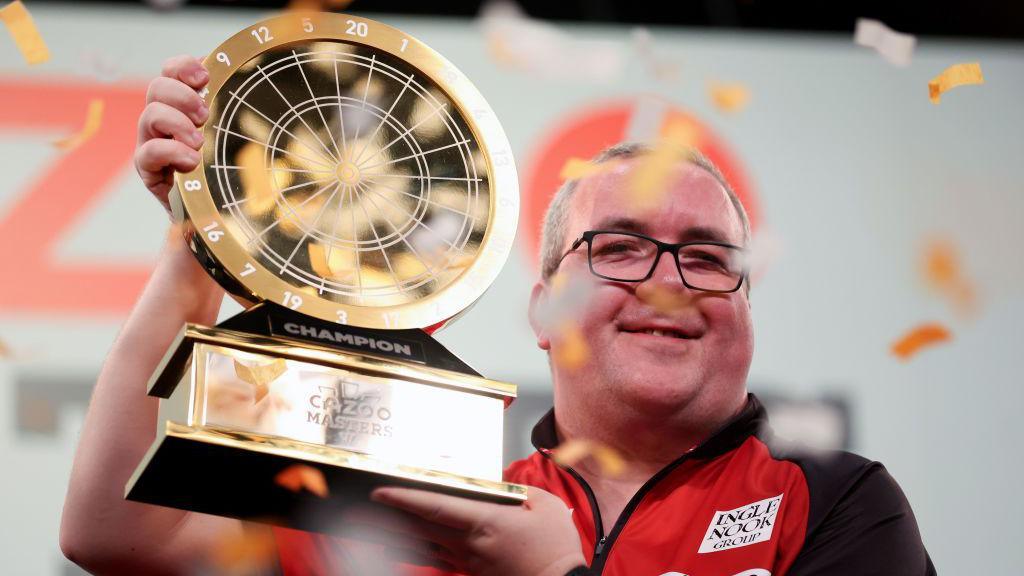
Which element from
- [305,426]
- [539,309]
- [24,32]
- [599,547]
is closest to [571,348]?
[539,309]

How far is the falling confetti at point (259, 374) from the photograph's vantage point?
4.28 ft

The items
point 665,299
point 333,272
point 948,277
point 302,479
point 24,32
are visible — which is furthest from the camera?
point 948,277

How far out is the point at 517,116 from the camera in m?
3.12

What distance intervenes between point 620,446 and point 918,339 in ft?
4.17

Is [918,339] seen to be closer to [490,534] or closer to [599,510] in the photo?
[599,510]

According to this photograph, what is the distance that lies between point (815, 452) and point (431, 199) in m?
0.62

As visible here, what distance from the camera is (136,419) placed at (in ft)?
4.73

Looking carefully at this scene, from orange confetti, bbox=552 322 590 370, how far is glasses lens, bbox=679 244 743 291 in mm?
165

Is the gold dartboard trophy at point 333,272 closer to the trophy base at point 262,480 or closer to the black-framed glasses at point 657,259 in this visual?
the trophy base at point 262,480

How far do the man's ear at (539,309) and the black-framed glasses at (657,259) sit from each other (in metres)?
0.16

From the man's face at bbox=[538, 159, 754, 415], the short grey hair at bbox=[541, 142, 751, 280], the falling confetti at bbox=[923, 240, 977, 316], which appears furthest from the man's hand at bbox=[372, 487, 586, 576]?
the falling confetti at bbox=[923, 240, 977, 316]

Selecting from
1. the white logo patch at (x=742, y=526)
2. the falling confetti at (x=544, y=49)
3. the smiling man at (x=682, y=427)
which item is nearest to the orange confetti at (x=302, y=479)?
the smiling man at (x=682, y=427)

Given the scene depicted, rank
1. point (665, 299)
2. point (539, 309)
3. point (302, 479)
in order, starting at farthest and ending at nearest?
point (539, 309), point (665, 299), point (302, 479)

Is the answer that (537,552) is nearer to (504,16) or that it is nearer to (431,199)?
(431,199)
